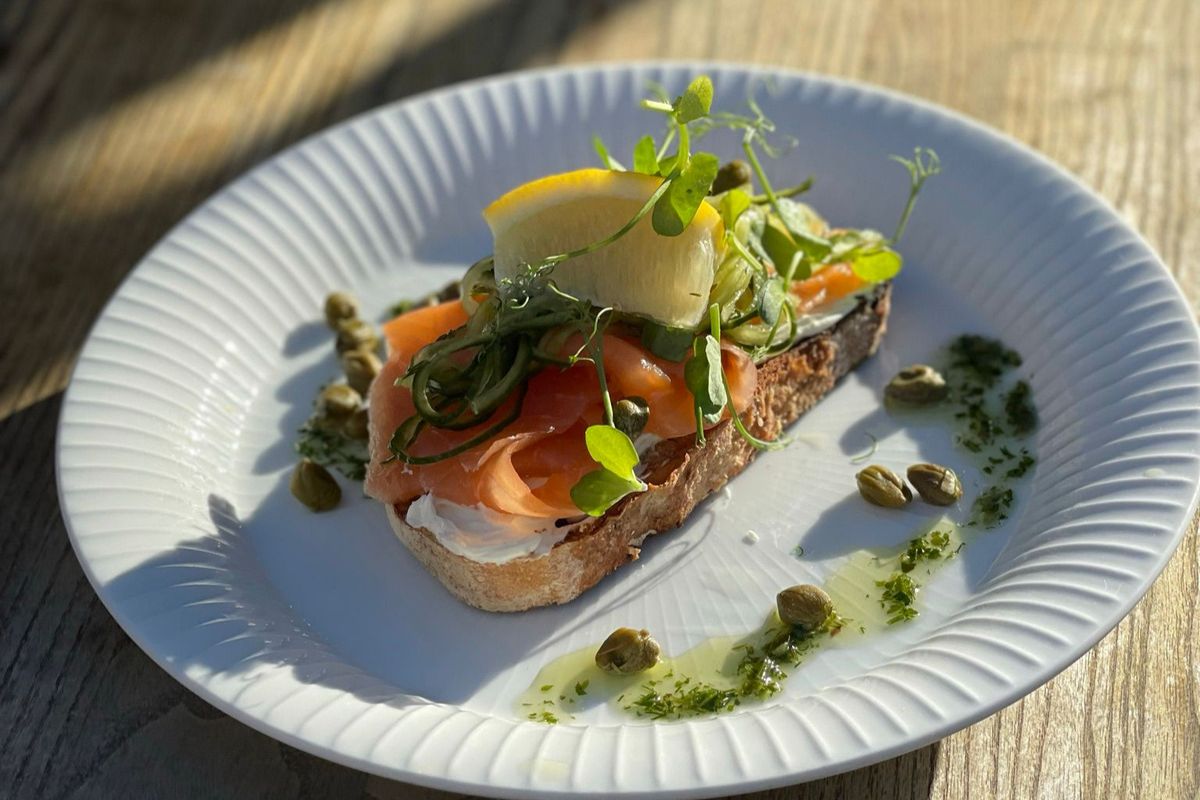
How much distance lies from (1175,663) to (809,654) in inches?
35.5

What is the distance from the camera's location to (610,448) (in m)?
3.08

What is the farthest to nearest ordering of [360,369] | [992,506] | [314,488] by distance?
[360,369], [314,488], [992,506]

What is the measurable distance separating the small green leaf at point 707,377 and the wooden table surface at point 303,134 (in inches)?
38.5

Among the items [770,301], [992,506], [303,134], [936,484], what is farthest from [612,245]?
[303,134]

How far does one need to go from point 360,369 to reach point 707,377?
130 cm

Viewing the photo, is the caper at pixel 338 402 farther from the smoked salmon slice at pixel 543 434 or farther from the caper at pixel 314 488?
the smoked salmon slice at pixel 543 434

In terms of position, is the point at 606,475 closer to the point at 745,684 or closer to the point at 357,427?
the point at 745,684

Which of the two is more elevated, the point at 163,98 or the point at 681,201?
the point at 681,201

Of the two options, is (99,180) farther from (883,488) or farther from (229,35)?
(883,488)

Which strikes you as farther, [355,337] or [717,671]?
[355,337]

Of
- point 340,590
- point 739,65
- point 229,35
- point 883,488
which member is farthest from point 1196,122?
point 229,35

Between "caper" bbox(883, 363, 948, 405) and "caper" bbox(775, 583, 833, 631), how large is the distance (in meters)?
0.90

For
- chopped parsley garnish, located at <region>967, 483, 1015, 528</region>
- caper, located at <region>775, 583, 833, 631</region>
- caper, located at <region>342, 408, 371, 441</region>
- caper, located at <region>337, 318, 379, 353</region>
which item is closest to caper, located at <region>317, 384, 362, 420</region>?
caper, located at <region>342, 408, 371, 441</region>

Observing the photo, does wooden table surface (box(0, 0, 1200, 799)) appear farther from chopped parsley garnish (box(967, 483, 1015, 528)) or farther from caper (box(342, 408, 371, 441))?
caper (box(342, 408, 371, 441))
